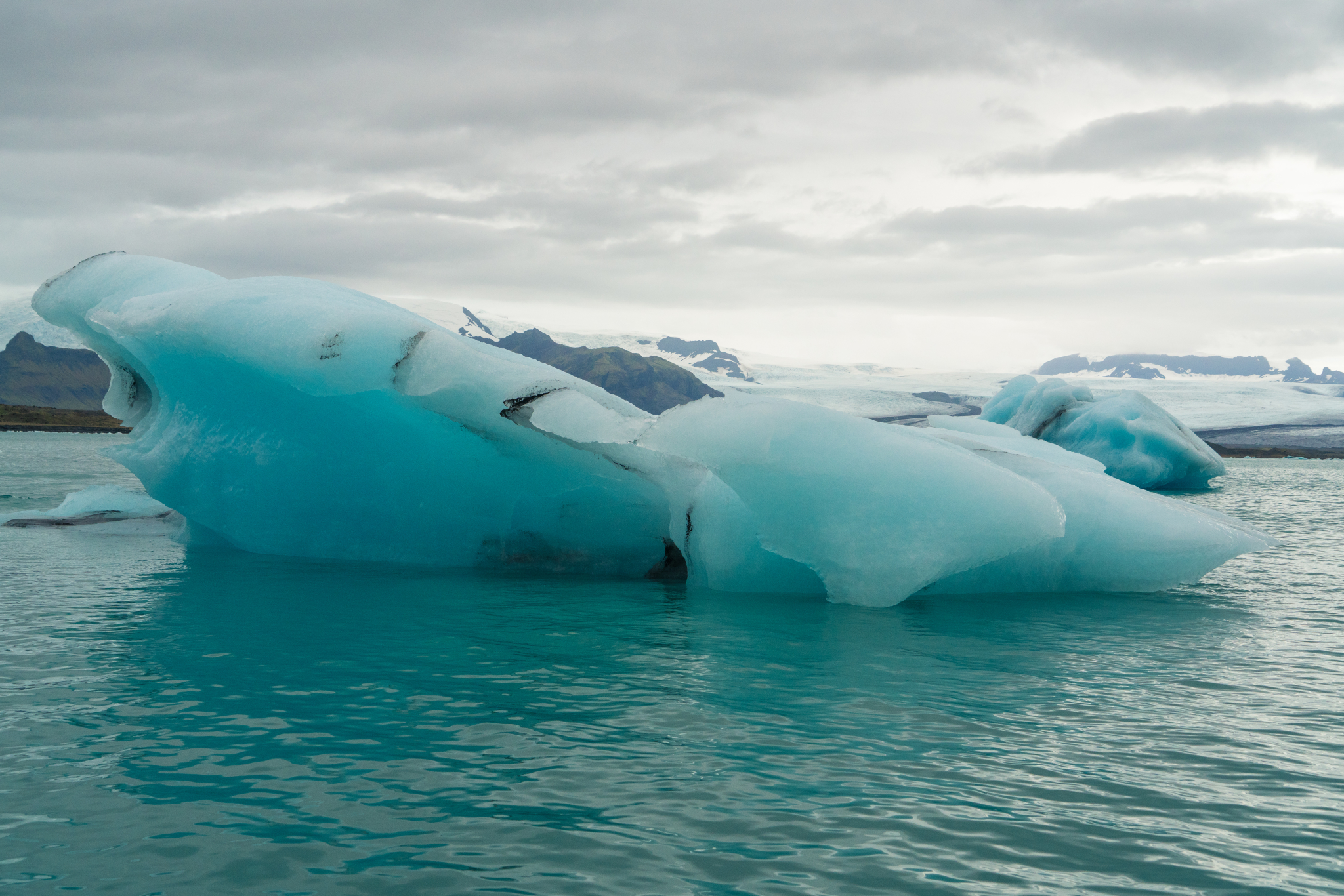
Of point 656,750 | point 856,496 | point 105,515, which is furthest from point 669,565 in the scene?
point 105,515

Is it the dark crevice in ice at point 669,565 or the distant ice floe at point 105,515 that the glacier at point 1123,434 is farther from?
the distant ice floe at point 105,515

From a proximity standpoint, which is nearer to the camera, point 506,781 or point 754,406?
point 506,781

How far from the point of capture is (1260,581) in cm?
1262

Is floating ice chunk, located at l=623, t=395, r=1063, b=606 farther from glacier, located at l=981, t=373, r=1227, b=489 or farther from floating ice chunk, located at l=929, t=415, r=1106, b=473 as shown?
glacier, located at l=981, t=373, r=1227, b=489

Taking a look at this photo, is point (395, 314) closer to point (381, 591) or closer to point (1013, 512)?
point (381, 591)

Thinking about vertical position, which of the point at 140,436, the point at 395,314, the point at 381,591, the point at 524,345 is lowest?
the point at 381,591

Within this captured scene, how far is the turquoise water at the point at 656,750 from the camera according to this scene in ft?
12.7

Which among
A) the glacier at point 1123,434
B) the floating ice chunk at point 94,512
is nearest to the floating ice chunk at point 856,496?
the floating ice chunk at point 94,512

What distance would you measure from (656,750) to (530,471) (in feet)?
23.6

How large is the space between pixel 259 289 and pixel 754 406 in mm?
6839

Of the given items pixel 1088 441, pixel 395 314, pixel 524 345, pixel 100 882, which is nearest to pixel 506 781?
pixel 100 882

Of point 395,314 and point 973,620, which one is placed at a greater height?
point 395,314

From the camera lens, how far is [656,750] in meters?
5.26

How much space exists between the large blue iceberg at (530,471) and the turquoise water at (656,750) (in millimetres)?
1125
